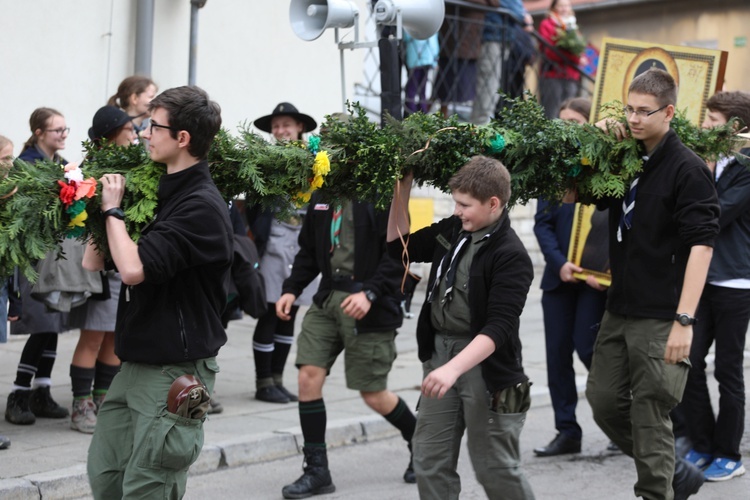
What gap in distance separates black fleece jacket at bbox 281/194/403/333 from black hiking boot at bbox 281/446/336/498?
725 millimetres

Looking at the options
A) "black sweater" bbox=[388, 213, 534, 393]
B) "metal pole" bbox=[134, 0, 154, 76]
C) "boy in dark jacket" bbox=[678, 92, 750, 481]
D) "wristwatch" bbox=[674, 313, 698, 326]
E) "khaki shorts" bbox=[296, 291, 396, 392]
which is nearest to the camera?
"black sweater" bbox=[388, 213, 534, 393]

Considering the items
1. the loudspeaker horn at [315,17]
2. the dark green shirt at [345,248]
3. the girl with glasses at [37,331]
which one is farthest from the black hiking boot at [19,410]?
the loudspeaker horn at [315,17]

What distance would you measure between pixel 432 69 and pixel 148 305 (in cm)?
935

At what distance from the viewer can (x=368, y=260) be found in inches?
251

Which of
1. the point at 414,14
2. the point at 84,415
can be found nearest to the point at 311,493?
the point at 84,415

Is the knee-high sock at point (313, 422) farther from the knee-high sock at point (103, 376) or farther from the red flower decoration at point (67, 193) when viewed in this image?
the red flower decoration at point (67, 193)

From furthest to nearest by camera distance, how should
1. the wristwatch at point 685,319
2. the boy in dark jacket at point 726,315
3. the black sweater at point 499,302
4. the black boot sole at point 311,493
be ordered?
the boy in dark jacket at point 726,315
the black boot sole at point 311,493
the wristwatch at point 685,319
the black sweater at point 499,302

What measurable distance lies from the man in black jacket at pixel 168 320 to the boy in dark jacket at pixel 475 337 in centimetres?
99

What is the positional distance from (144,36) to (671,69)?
5409 millimetres

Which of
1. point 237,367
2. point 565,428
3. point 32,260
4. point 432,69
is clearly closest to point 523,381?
point 32,260

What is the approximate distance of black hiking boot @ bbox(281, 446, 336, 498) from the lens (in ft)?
20.4

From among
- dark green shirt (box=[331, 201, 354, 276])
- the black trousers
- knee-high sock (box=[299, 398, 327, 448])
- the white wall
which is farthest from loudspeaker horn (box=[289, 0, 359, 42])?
the white wall

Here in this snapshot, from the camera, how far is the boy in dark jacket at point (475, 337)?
473 cm

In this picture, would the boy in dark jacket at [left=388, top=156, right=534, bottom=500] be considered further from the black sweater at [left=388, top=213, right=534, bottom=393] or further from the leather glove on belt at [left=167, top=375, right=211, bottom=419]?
the leather glove on belt at [left=167, top=375, right=211, bottom=419]
